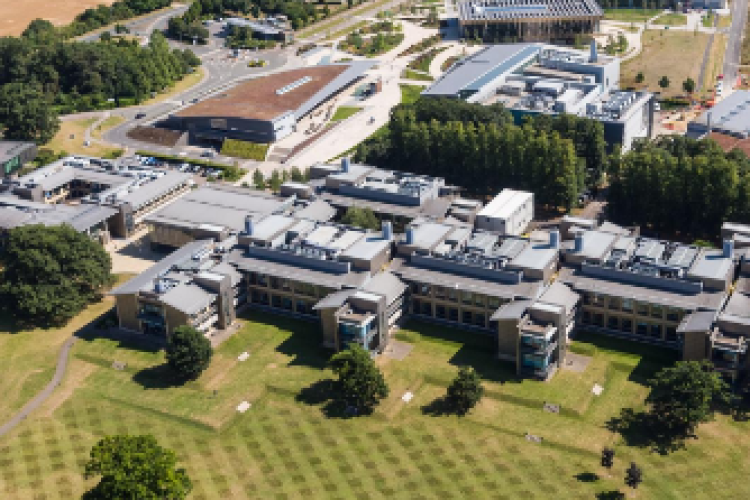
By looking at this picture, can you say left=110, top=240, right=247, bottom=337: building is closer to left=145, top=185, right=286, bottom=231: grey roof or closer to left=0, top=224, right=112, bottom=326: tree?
left=0, top=224, right=112, bottom=326: tree

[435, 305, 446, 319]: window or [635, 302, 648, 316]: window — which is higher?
[635, 302, 648, 316]: window

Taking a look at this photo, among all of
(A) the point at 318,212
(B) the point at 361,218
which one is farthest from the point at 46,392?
(B) the point at 361,218

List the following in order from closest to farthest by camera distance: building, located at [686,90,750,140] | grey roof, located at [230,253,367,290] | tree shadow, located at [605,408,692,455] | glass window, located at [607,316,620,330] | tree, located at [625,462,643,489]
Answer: tree, located at [625,462,643,489]
tree shadow, located at [605,408,692,455]
glass window, located at [607,316,620,330]
grey roof, located at [230,253,367,290]
building, located at [686,90,750,140]

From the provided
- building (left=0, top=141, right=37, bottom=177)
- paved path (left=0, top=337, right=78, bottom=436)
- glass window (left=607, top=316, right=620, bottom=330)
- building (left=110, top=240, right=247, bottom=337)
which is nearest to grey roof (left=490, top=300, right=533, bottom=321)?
glass window (left=607, top=316, right=620, bottom=330)

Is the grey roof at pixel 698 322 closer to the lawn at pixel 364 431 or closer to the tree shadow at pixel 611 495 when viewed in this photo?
the lawn at pixel 364 431

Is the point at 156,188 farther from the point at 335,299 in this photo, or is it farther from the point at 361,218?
the point at 335,299

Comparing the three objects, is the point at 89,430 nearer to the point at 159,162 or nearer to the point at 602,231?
the point at 602,231
